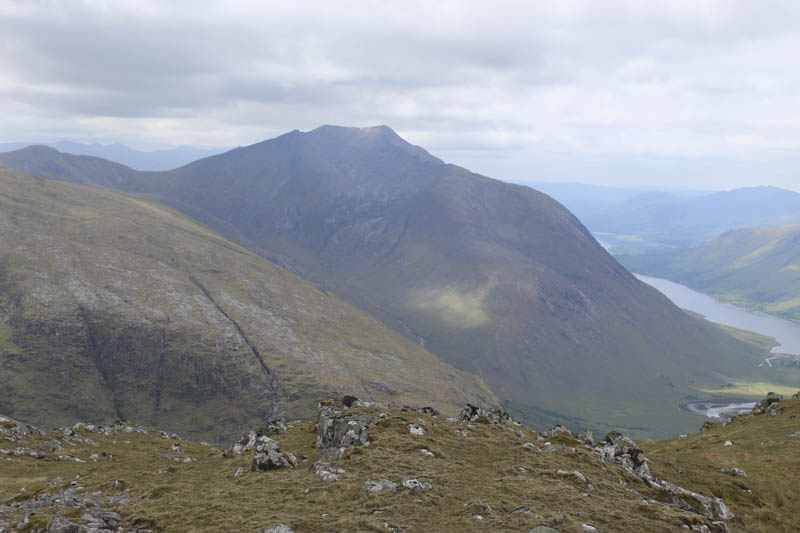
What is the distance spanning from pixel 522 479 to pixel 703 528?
12.5 meters

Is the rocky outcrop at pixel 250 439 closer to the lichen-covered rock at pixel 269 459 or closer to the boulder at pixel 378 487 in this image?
the lichen-covered rock at pixel 269 459

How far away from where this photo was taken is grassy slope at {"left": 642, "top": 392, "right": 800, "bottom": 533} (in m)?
44.3

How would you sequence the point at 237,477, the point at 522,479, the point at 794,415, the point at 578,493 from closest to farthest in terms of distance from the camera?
1. the point at 578,493
2. the point at 522,479
3. the point at 237,477
4. the point at 794,415

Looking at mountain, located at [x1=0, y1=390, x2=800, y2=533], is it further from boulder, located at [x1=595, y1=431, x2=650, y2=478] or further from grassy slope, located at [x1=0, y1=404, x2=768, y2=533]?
boulder, located at [x1=595, y1=431, x2=650, y2=478]

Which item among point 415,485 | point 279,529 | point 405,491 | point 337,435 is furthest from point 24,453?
point 415,485

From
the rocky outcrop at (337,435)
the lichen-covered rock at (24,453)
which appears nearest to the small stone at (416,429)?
the rocky outcrop at (337,435)

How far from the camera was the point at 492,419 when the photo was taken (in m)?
66.6

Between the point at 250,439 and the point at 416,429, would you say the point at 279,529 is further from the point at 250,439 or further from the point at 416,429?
the point at 250,439

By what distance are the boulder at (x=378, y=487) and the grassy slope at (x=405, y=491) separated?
675 mm

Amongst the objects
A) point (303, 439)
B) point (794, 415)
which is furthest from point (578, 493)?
point (794, 415)

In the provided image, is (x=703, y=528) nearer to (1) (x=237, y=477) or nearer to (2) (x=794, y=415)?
(1) (x=237, y=477)

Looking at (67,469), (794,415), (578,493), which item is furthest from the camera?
(794,415)

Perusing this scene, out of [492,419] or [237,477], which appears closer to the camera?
[237,477]

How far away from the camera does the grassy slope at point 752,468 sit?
145 ft
